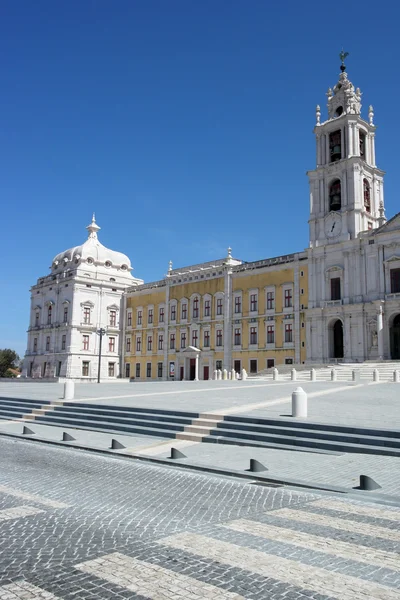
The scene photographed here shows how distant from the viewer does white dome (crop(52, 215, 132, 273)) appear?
65438mm

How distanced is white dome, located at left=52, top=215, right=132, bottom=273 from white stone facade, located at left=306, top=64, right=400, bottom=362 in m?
29.5

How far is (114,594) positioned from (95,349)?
5982 cm

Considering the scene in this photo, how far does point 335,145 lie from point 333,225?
8286 mm

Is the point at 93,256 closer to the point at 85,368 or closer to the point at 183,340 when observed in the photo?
the point at 85,368

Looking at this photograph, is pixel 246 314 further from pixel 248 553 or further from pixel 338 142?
pixel 248 553

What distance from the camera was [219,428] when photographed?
44.5ft

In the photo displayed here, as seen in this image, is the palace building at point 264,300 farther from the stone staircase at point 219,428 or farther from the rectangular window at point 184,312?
the stone staircase at point 219,428

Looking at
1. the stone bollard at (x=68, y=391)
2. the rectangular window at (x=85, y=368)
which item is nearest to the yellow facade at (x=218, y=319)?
the rectangular window at (x=85, y=368)

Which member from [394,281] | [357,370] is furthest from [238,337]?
[357,370]

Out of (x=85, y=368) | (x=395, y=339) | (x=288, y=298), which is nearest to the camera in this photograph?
(x=395, y=339)

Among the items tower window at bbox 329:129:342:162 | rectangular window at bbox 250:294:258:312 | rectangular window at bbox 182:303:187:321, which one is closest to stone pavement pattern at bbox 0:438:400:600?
rectangular window at bbox 250:294:258:312

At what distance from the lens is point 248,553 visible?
211 inches

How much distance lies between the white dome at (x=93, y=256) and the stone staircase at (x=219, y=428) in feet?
157

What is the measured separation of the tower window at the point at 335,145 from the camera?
48125 mm
